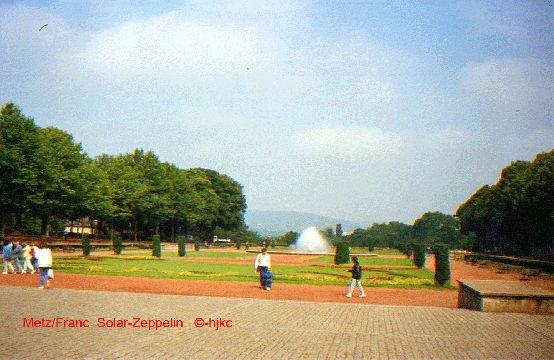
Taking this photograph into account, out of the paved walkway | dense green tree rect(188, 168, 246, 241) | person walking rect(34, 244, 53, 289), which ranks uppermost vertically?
dense green tree rect(188, 168, 246, 241)

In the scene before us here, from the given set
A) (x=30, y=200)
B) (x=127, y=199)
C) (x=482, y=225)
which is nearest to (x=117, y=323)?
(x=30, y=200)

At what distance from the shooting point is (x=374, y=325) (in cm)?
1018

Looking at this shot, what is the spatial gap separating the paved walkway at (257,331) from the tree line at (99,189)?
32900 mm

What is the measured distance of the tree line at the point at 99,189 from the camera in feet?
135

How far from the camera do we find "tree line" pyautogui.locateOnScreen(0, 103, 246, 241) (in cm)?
4125

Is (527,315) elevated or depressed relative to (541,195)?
depressed

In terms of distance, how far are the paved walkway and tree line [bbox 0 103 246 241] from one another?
3290cm

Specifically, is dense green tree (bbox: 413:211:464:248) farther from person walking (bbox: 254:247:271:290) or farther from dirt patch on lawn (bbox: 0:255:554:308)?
person walking (bbox: 254:247:271:290)

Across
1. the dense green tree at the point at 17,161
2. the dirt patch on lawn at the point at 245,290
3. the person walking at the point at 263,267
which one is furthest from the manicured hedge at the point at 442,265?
the dense green tree at the point at 17,161

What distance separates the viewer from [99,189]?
54.7 metres

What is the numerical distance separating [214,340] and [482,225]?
77.1 m

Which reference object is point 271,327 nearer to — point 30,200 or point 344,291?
point 344,291

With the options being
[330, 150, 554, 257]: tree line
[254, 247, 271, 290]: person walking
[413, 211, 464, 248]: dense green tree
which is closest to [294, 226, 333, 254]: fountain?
[330, 150, 554, 257]: tree line

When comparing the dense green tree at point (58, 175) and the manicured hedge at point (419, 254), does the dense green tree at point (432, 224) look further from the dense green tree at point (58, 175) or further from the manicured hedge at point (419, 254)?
the dense green tree at point (58, 175)
